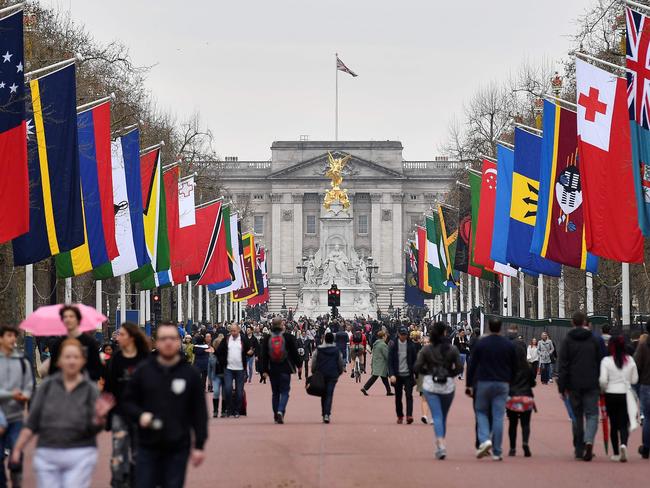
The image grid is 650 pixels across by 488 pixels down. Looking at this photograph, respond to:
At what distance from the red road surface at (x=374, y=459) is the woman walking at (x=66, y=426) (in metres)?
4.74

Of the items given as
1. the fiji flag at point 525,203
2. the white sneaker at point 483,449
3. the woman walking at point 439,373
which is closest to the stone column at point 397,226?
the fiji flag at point 525,203

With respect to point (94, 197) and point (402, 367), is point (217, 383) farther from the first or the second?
point (94, 197)

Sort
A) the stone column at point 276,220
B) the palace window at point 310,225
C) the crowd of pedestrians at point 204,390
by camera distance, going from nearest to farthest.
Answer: the crowd of pedestrians at point 204,390, the stone column at point 276,220, the palace window at point 310,225

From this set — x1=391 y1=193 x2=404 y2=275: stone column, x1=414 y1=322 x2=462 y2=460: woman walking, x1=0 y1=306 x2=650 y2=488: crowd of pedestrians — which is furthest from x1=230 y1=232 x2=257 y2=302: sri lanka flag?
x1=391 y1=193 x2=404 y2=275: stone column

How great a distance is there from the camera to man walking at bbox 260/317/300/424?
26.7m

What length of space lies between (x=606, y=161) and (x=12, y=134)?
11.2m

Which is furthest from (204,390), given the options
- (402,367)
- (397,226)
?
(397,226)

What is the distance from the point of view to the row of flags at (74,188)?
26.9 meters

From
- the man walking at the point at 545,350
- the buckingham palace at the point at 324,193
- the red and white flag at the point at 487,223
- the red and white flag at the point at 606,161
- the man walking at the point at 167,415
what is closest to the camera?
the man walking at the point at 167,415

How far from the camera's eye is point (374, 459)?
64.8 ft

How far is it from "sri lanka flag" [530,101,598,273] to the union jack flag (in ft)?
29.9

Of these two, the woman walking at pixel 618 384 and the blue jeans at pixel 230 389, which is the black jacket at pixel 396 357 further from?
the woman walking at pixel 618 384

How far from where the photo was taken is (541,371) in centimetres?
4516

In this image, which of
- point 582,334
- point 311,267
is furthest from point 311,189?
point 582,334
